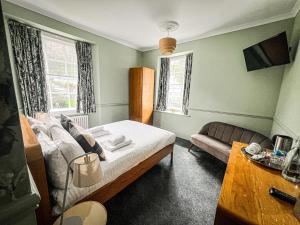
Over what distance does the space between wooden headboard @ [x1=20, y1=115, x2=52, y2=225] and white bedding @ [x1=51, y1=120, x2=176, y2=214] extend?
0.07 meters

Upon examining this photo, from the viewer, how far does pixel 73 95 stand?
316 cm

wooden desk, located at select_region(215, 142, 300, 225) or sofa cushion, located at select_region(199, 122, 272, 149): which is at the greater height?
wooden desk, located at select_region(215, 142, 300, 225)

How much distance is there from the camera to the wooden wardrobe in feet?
12.4

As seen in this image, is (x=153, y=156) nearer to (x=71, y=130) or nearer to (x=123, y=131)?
(x=123, y=131)

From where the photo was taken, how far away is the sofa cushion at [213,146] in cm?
227

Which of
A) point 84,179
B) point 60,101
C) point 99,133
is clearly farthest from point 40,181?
point 60,101

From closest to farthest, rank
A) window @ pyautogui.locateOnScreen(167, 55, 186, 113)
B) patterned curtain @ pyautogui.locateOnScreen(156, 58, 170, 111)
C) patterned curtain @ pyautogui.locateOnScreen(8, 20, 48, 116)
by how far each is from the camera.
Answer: patterned curtain @ pyautogui.locateOnScreen(8, 20, 48, 116)
window @ pyautogui.locateOnScreen(167, 55, 186, 113)
patterned curtain @ pyautogui.locateOnScreen(156, 58, 170, 111)

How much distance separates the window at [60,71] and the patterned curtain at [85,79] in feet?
0.41

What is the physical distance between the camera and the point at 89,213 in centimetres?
109

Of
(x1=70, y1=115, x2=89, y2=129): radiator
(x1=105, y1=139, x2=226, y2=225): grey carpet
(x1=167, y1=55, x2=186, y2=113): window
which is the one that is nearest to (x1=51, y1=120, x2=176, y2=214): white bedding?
(x1=105, y1=139, x2=226, y2=225): grey carpet

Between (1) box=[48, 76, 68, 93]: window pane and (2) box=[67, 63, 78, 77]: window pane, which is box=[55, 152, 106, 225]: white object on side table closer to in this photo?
(1) box=[48, 76, 68, 93]: window pane

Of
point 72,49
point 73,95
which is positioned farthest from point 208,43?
point 73,95

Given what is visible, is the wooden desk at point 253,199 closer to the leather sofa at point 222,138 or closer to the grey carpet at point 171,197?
the grey carpet at point 171,197

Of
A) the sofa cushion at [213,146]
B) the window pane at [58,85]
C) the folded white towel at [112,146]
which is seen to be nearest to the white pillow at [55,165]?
the folded white towel at [112,146]
